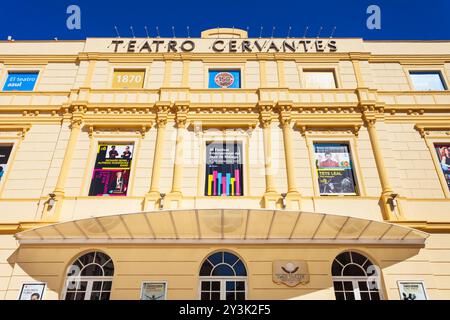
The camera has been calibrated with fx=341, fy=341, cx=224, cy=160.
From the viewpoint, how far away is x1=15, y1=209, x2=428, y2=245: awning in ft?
33.6

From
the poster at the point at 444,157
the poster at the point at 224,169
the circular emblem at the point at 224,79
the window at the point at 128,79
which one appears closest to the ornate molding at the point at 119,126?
the window at the point at 128,79

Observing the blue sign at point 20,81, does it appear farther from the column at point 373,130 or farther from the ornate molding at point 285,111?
the column at point 373,130

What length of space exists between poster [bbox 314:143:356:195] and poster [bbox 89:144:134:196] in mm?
7469

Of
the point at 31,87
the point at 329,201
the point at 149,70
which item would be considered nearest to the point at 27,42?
the point at 31,87

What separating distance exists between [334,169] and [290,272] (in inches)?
181

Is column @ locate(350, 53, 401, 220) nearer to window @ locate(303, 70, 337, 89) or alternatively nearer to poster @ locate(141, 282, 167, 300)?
window @ locate(303, 70, 337, 89)

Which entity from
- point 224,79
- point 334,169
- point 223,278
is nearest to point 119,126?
point 224,79

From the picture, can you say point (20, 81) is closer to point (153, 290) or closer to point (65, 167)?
point (65, 167)

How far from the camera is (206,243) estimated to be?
1127 centimetres

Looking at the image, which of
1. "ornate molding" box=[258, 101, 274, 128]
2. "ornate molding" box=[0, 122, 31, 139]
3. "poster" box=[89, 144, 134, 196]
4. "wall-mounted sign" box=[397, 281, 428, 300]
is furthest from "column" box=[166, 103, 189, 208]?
"wall-mounted sign" box=[397, 281, 428, 300]

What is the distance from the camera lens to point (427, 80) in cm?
1581

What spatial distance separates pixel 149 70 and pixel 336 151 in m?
→ 9.22

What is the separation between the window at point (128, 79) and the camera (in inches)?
618
